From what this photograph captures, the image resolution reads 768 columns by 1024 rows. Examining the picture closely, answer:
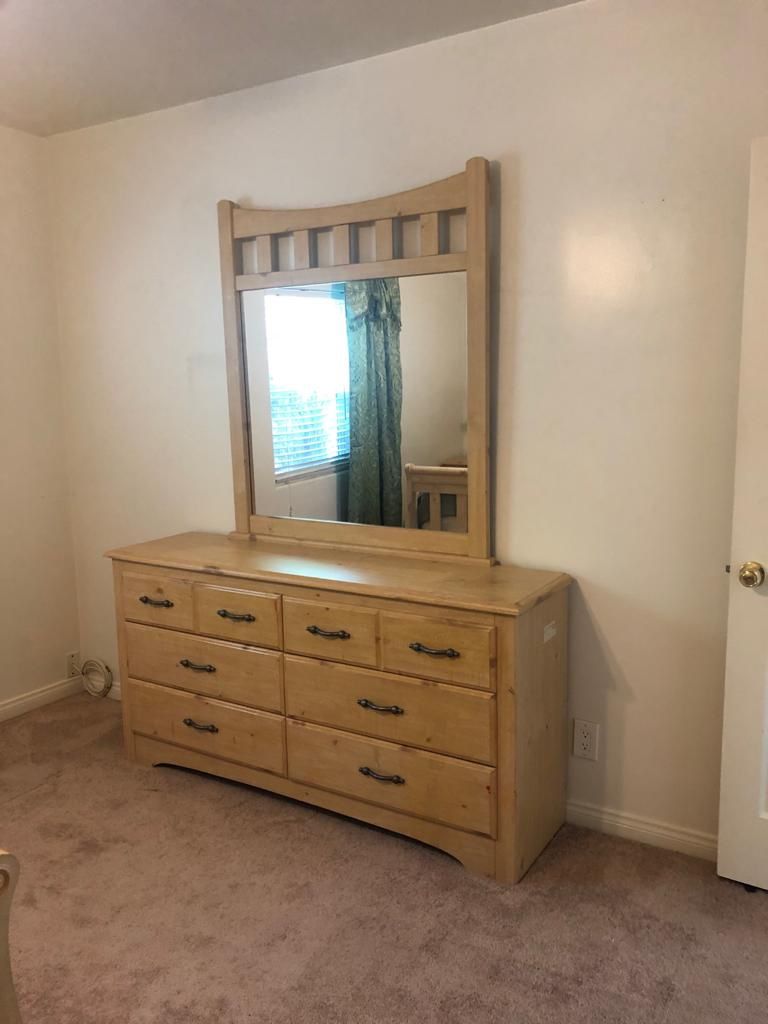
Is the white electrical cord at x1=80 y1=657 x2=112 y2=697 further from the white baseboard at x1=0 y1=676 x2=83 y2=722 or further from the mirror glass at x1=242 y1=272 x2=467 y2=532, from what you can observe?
the mirror glass at x1=242 y1=272 x2=467 y2=532

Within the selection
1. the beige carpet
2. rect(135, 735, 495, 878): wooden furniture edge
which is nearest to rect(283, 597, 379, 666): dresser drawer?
rect(135, 735, 495, 878): wooden furniture edge

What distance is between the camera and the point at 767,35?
201 centimetres

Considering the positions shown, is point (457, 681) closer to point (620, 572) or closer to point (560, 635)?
point (560, 635)

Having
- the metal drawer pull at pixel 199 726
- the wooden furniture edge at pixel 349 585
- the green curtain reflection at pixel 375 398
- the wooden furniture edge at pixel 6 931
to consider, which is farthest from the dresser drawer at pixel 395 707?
the wooden furniture edge at pixel 6 931

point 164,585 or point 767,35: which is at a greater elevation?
point 767,35

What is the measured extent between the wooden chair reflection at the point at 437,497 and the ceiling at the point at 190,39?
4.26 feet

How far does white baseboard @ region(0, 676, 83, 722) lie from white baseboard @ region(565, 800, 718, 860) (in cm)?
232

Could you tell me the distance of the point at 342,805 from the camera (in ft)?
8.34

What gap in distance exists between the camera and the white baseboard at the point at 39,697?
136 inches

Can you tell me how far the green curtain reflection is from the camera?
265 cm

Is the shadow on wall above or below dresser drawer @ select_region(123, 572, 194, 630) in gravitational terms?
below

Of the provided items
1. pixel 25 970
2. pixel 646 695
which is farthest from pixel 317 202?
pixel 25 970

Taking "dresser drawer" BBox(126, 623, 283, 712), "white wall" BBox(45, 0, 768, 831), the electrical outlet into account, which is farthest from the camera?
"dresser drawer" BBox(126, 623, 283, 712)

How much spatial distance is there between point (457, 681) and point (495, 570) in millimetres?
413
